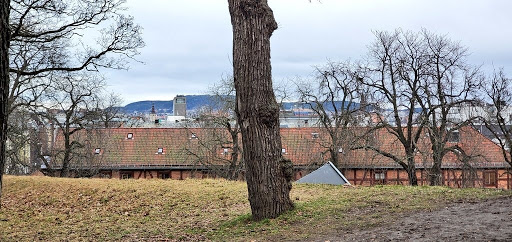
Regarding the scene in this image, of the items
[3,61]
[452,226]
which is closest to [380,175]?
[452,226]

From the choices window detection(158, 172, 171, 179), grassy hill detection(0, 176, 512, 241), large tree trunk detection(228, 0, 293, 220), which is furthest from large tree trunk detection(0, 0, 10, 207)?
window detection(158, 172, 171, 179)

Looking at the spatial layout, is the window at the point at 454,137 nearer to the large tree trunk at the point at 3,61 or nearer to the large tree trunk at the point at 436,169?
the large tree trunk at the point at 436,169

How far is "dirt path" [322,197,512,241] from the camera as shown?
6652 millimetres

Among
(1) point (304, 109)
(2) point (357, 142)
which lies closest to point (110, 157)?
(1) point (304, 109)

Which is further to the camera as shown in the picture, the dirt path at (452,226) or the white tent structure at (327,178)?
the white tent structure at (327,178)

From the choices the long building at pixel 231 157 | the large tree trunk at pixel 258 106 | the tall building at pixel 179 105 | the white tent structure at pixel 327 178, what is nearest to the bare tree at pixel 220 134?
the long building at pixel 231 157

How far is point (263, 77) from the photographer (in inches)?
358

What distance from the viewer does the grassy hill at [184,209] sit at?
8.76m

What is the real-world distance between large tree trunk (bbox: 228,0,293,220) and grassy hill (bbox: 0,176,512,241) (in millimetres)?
388

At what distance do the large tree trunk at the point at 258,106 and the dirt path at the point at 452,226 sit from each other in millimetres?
1807

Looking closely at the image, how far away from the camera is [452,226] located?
7195 millimetres

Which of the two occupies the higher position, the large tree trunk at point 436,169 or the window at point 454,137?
the window at point 454,137

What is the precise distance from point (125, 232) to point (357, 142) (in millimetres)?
20648

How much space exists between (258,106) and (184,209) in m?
3.31
